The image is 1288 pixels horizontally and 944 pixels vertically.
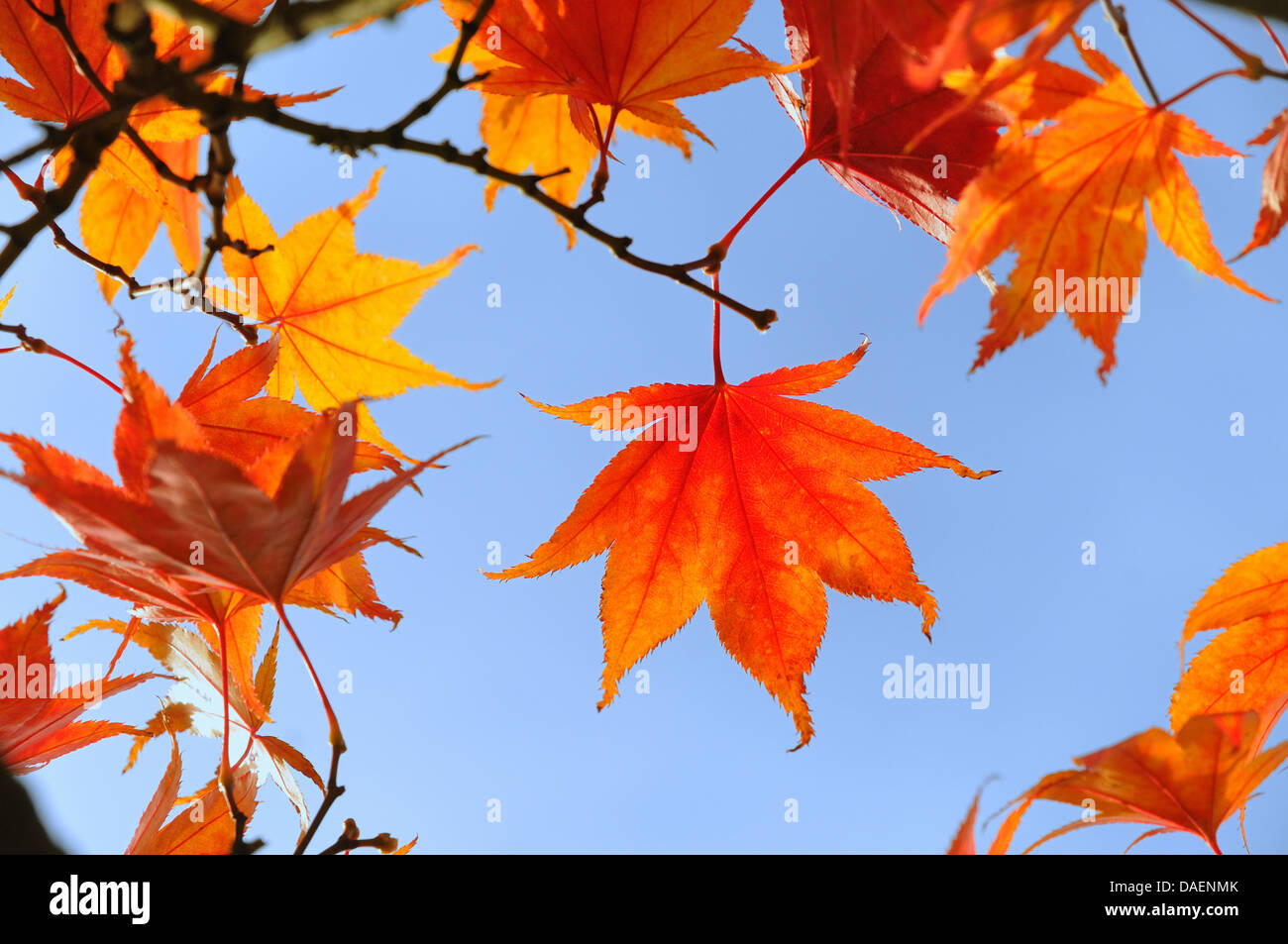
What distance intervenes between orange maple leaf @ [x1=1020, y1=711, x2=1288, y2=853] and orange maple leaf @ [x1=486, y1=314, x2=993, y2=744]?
0.21 m

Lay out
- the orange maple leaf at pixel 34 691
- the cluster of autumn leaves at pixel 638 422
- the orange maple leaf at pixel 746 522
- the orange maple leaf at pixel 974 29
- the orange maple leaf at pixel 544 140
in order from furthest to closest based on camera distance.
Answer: the orange maple leaf at pixel 544 140
the orange maple leaf at pixel 746 522
the orange maple leaf at pixel 34 691
the cluster of autumn leaves at pixel 638 422
the orange maple leaf at pixel 974 29

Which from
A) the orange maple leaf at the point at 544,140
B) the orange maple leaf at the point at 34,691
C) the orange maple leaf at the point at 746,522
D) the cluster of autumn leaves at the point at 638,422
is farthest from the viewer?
the orange maple leaf at the point at 544,140

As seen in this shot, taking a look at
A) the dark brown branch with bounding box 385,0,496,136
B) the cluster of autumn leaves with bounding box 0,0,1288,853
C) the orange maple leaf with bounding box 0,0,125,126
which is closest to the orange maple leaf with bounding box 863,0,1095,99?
the cluster of autumn leaves with bounding box 0,0,1288,853

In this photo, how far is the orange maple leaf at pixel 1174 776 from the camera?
0.56 m

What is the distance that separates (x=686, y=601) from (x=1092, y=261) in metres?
0.50

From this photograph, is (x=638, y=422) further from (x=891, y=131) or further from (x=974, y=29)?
(x=974, y=29)

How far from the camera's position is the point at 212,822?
2.43ft

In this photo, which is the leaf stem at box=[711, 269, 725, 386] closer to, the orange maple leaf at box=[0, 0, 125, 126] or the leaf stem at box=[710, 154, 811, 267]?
the leaf stem at box=[710, 154, 811, 267]

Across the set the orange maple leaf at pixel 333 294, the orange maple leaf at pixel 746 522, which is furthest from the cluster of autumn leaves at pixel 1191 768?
the orange maple leaf at pixel 333 294

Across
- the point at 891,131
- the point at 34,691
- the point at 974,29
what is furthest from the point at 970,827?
the point at 34,691

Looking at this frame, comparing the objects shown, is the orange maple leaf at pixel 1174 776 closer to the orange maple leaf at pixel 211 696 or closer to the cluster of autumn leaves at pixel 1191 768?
the cluster of autumn leaves at pixel 1191 768
